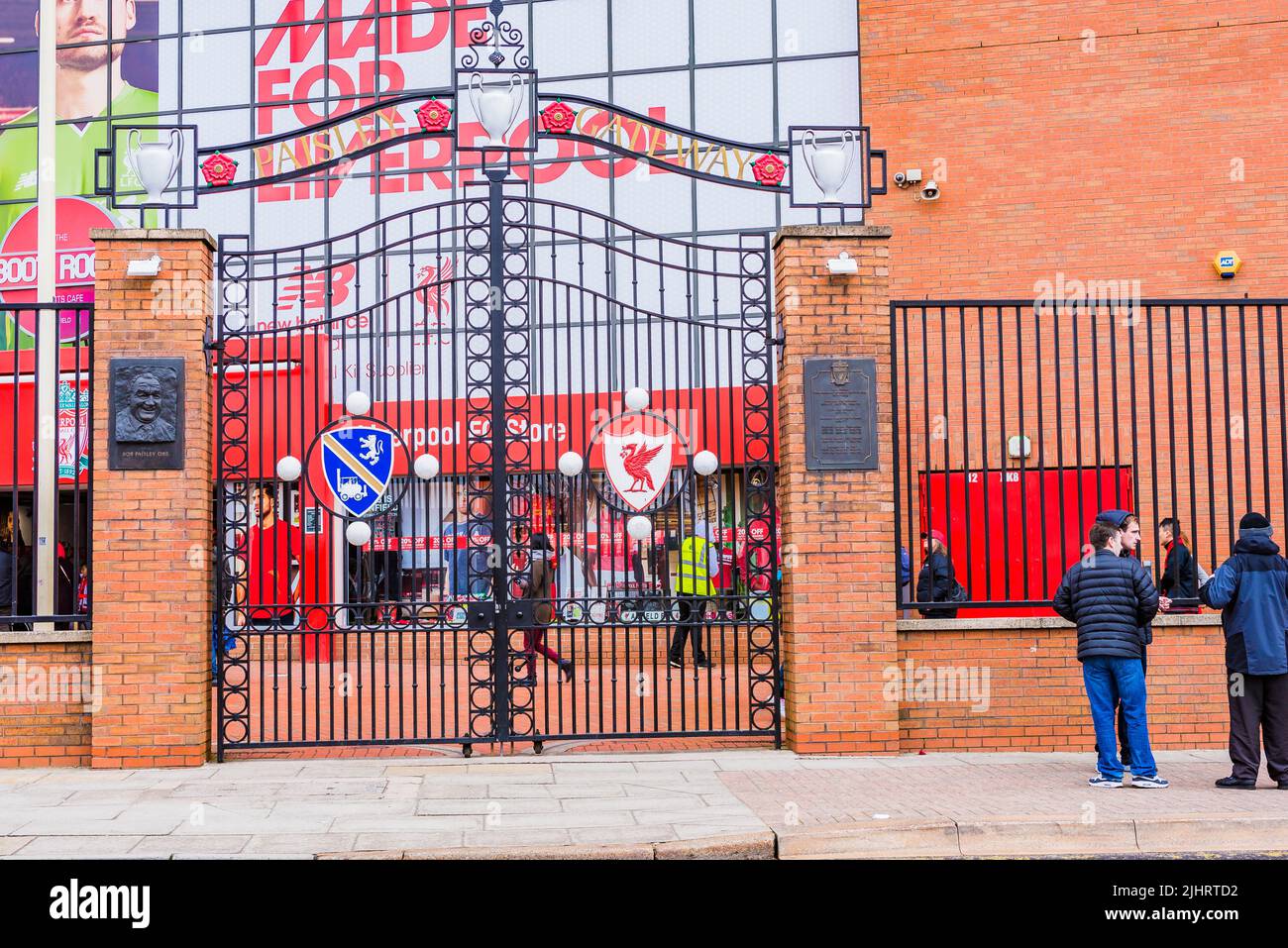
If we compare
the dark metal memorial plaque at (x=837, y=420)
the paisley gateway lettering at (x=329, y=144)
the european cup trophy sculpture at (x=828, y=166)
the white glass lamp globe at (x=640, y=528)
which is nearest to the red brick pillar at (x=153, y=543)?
the white glass lamp globe at (x=640, y=528)

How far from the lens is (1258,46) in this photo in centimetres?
1616

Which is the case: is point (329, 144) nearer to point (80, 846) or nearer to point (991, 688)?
point (991, 688)

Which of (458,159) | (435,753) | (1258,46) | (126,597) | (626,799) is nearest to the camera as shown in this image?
(626,799)

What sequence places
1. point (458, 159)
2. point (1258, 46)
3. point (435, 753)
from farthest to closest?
point (458, 159), point (1258, 46), point (435, 753)

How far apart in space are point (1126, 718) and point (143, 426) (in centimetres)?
696

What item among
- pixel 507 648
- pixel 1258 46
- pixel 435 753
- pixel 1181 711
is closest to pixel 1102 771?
pixel 1181 711

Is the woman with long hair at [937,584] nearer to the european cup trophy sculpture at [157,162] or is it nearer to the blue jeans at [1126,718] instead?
the blue jeans at [1126,718]

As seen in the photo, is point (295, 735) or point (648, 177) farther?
point (648, 177)

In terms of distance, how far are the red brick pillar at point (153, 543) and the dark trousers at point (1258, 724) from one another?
695cm

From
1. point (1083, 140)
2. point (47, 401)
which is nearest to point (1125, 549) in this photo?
point (47, 401)

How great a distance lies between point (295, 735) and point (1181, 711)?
6906mm

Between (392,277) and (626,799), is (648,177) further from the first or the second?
(626,799)

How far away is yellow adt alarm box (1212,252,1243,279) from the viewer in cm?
1573

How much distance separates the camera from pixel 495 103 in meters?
9.45
